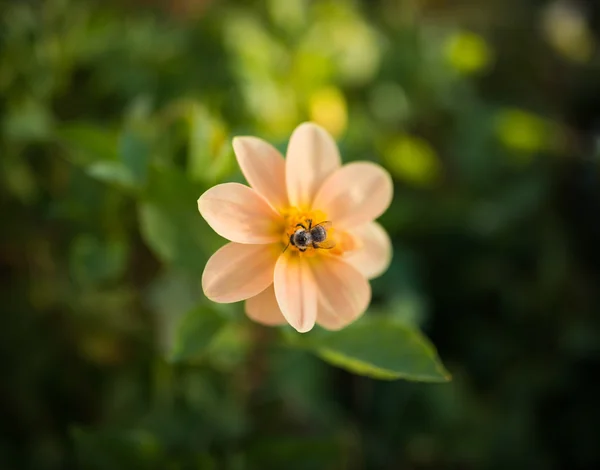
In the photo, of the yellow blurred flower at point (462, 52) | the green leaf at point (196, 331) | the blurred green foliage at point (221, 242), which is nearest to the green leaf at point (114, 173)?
the blurred green foliage at point (221, 242)

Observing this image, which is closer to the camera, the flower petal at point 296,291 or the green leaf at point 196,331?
the flower petal at point 296,291

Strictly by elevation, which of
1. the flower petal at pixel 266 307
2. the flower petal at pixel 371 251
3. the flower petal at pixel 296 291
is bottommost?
the flower petal at pixel 266 307

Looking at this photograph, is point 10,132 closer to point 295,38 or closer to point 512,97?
point 295,38

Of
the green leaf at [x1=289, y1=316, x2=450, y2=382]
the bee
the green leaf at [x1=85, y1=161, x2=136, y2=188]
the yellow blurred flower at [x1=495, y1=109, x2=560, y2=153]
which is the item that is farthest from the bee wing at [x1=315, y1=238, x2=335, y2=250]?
the yellow blurred flower at [x1=495, y1=109, x2=560, y2=153]

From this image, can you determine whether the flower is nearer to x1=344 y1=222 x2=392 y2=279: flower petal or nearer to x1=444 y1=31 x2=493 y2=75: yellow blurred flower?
x1=344 y1=222 x2=392 y2=279: flower petal

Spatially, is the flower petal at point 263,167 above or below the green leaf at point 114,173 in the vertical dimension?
above

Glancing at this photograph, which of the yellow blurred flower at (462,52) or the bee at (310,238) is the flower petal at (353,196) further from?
the yellow blurred flower at (462,52)

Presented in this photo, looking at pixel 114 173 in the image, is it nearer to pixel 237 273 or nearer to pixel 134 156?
pixel 134 156
